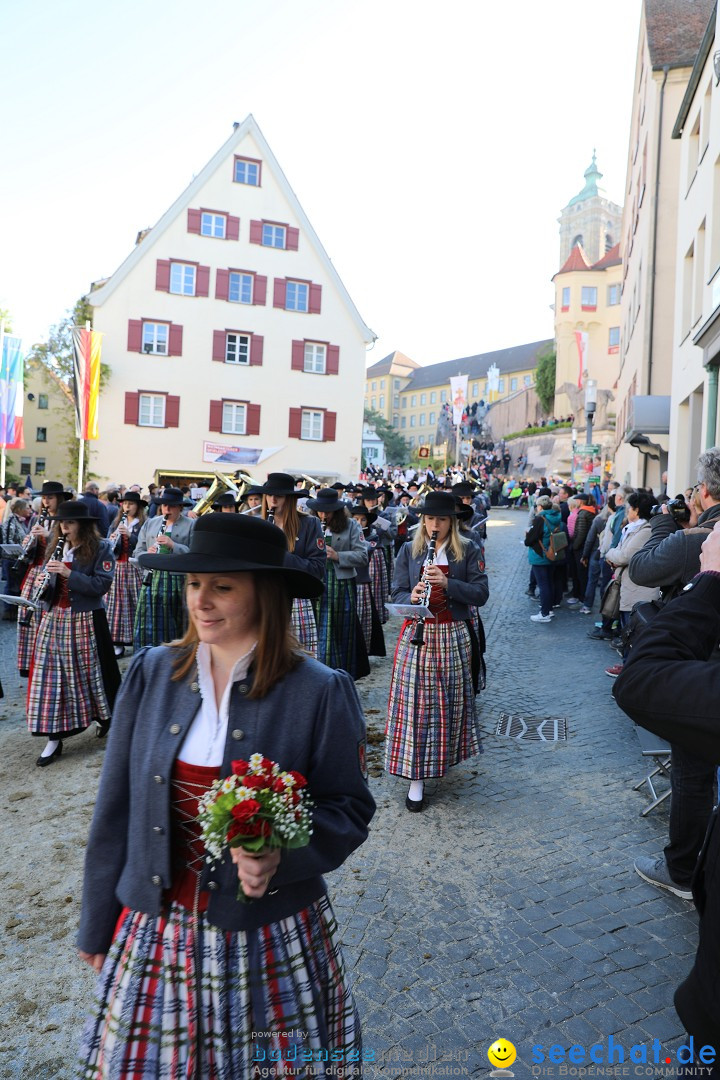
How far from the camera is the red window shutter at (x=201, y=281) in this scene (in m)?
28.8

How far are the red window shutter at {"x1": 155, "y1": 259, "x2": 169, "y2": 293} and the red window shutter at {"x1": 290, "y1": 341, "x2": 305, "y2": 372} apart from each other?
18.2 feet

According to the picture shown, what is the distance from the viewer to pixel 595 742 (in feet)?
20.7

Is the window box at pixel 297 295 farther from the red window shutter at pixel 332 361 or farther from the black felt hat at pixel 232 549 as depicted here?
the black felt hat at pixel 232 549

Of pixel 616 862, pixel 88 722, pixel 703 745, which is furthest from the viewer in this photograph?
pixel 88 722

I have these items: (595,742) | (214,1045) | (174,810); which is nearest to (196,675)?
(174,810)

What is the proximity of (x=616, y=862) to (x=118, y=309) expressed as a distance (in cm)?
2823

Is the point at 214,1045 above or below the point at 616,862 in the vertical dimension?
above

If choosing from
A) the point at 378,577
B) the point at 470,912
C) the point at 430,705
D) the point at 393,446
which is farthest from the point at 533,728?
the point at 393,446

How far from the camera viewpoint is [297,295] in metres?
30.5

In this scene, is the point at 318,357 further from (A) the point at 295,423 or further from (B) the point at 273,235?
(B) the point at 273,235

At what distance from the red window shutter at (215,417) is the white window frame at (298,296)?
204 inches

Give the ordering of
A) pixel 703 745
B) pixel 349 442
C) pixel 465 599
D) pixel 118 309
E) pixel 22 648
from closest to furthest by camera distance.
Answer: pixel 703 745, pixel 465 599, pixel 22 648, pixel 118 309, pixel 349 442

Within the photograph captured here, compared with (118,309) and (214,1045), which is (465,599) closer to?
(214,1045)

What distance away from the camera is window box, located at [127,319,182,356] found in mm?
27984
